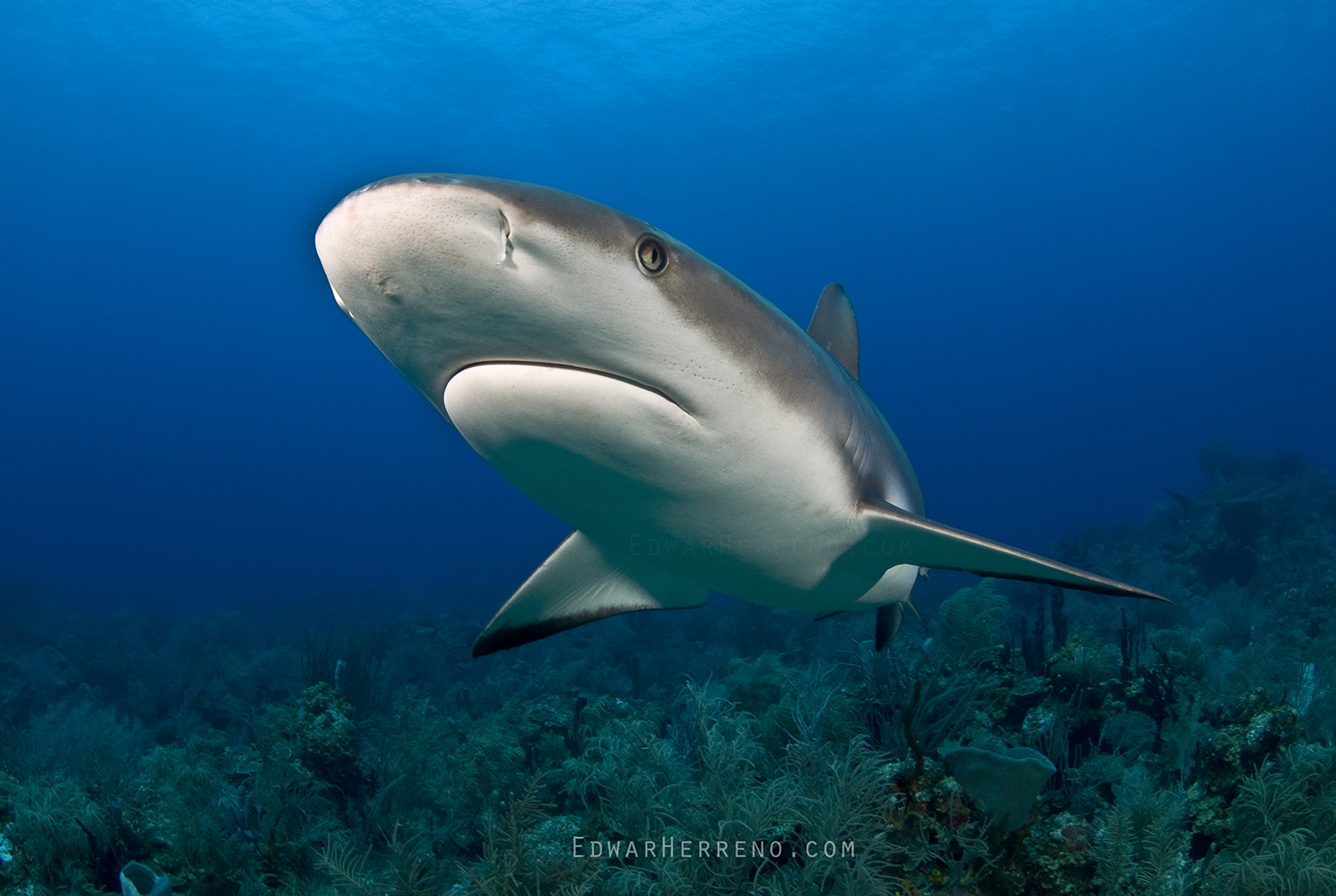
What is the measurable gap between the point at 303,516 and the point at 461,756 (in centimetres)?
16747

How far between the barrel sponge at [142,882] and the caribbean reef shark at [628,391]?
2.36m

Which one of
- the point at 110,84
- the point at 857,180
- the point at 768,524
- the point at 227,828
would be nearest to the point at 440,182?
the point at 768,524

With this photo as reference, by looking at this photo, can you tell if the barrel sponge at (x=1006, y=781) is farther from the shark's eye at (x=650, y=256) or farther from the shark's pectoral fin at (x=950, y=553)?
the shark's eye at (x=650, y=256)

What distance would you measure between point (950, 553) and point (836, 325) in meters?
2.44

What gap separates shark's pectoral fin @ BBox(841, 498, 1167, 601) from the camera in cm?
204

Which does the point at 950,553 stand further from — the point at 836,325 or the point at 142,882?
the point at 142,882

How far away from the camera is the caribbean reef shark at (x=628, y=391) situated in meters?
1.22

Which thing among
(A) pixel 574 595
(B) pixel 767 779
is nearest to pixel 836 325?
(A) pixel 574 595

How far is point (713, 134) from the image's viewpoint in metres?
60.8

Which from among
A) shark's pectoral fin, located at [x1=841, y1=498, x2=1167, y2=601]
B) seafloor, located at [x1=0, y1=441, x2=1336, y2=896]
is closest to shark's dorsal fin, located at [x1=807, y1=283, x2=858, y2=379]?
shark's pectoral fin, located at [x1=841, y1=498, x2=1167, y2=601]

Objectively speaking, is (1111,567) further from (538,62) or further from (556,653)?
(538,62)

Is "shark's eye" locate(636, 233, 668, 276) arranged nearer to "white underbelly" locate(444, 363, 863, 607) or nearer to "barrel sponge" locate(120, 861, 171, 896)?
"white underbelly" locate(444, 363, 863, 607)

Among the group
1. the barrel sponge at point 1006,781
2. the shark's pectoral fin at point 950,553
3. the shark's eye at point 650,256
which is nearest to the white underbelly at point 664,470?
the shark's pectoral fin at point 950,553

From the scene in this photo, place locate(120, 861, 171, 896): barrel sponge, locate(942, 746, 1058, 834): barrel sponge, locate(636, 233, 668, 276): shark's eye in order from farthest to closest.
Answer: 1. locate(120, 861, 171, 896): barrel sponge
2. locate(942, 746, 1058, 834): barrel sponge
3. locate(636, 233, 668, 276): shark's eye
